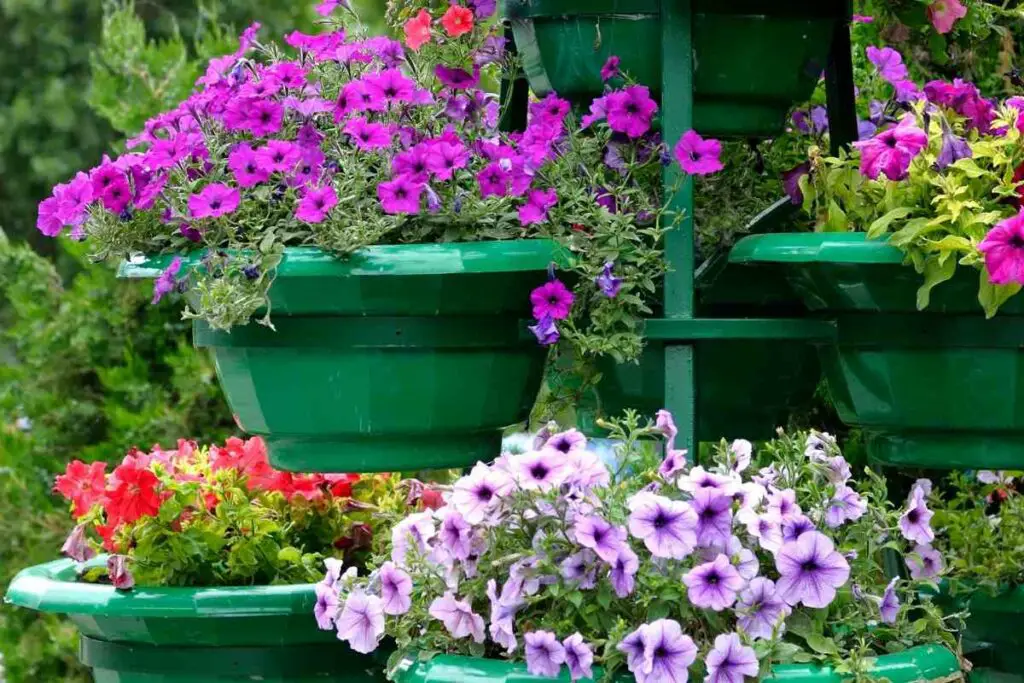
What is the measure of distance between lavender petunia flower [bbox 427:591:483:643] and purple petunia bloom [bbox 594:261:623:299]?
44cm

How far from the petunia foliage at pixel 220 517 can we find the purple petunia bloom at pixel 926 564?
Result: 2.56 ft

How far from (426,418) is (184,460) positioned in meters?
0.63

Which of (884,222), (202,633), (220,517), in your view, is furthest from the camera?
(220,517)

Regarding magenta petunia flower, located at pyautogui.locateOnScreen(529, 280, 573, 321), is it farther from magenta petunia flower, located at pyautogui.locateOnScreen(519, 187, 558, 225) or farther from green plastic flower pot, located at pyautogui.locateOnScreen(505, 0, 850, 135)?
green plastic flower pot, located at pyautogui.locateOnScreen(505, 0, 850, 135)

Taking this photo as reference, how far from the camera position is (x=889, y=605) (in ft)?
6.07

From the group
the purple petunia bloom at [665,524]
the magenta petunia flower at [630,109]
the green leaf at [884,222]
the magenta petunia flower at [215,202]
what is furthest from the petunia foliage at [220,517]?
the green leaf at [884,222]

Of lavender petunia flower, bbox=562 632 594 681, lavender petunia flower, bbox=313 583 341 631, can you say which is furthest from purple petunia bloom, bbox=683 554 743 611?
lavender petunia flower, bbox=313 583 341 631

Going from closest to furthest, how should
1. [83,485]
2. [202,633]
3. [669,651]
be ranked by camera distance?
[669,651]
[202,633]
[83,485]

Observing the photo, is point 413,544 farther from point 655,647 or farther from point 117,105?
point 117,105

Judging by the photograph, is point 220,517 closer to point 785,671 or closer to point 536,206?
point 536,206

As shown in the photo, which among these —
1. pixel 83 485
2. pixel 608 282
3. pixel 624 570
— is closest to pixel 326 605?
pixel 624 570

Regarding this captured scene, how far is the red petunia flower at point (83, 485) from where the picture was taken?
242 centimetres

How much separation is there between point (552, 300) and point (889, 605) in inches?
21.7

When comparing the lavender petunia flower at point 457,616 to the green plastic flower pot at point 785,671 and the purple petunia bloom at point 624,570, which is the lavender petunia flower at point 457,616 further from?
the purple petunia bloom at point 624,570
